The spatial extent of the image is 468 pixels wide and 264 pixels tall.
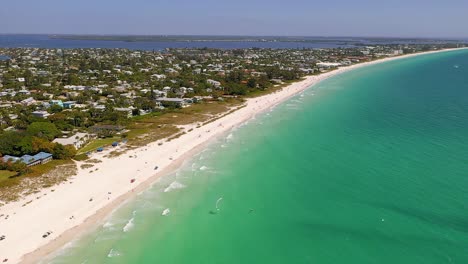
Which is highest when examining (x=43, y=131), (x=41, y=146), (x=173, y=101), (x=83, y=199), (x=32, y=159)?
(x=173, y=101)

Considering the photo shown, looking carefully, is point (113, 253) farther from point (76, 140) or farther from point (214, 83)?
point (214, 83)

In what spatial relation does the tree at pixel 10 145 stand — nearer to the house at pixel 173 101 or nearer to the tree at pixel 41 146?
the tree at pixel 41 146

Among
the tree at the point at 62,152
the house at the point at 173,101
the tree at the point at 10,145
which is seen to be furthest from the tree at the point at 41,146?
the house at the point at 173,101

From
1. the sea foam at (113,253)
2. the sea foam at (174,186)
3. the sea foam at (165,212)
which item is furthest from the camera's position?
the sea foam at (174,186)

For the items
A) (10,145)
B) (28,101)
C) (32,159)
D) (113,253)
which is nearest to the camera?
(113,253)

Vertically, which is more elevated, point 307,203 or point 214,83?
point 214,83

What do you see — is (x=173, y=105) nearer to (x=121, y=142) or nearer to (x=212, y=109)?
(x=212, y=109)

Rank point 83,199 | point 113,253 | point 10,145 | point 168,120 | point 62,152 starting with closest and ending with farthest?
point 113,253, point 83,199, point 62,152, point 10,145, point 168,120

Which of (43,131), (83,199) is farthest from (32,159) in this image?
(83,199)
